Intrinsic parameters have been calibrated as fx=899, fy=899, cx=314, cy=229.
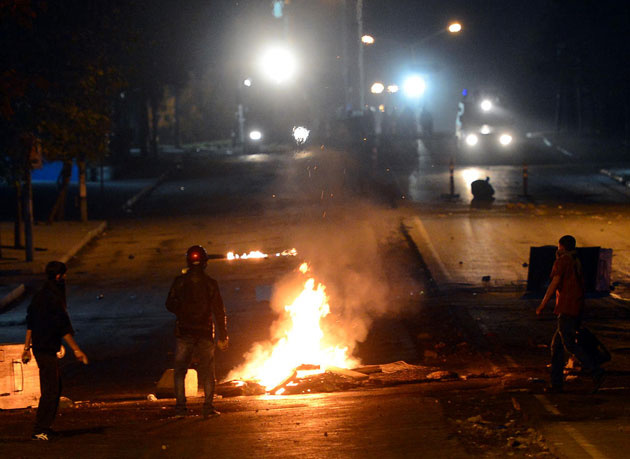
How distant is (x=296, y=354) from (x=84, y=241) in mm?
12057

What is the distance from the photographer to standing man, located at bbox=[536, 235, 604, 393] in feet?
29.8

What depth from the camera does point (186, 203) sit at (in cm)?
3081

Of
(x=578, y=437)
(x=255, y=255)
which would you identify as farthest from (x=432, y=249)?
(x=578, y=437)

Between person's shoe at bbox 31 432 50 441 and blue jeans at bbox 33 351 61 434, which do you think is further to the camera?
blue jeans at bbox 33 351 61 434

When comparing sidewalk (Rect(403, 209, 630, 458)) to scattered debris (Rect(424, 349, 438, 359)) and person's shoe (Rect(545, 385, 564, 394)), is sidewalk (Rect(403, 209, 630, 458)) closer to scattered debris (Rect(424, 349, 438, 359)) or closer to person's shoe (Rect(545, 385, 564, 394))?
person's shoe (Rect(545, 385, 564, 394))

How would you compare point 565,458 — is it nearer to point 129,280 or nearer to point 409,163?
point 129,280

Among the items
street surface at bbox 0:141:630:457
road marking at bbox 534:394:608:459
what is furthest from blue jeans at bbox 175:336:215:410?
road marking at bbox 534:394:608:459

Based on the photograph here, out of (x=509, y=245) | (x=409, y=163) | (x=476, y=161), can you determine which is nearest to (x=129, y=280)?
(x=509, y=245)

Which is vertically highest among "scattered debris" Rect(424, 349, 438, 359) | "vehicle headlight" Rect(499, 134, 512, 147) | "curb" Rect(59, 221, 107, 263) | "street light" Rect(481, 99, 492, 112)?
"street light" Rect(481, 99, 492, 112)

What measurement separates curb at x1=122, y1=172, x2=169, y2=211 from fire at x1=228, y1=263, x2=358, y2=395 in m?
16.5

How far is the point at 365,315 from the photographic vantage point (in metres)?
14.7

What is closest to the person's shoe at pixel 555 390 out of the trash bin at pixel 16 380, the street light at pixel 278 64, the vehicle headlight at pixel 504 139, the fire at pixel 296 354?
the fire at pixel 296 354

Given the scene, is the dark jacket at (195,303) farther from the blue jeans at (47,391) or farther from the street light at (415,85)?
the street light at (415,85)

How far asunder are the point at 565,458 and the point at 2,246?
18281 millimetres
